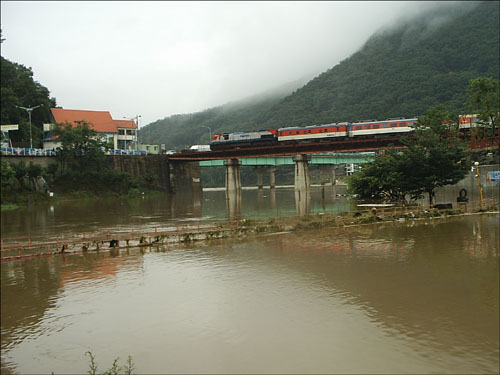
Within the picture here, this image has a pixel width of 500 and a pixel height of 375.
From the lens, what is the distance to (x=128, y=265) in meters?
24.8

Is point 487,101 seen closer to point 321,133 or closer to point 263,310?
point 321,133

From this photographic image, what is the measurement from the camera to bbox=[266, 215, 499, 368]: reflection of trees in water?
47.5ft

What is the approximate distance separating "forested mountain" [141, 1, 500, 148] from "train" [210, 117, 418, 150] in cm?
5159

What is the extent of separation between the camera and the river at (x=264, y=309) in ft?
42.3

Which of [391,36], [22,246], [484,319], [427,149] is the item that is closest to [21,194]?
[22,246]

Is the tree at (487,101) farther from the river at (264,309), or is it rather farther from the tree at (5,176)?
the tree at (5,176)

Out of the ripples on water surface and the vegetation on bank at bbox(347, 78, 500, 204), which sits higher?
the vegetation on bank at bbox(347, 78, 500, 204)

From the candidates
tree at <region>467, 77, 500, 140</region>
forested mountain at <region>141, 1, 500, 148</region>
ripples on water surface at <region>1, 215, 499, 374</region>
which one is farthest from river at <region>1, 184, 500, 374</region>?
forested mountain at <region>141, 1, 500, 148</region>

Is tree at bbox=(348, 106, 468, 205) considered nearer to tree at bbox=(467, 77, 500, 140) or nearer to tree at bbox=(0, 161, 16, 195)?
tree at bbox=(467, 77, 500, 140)

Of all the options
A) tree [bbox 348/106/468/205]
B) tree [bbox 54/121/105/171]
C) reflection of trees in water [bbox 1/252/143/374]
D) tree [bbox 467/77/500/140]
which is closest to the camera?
reflection of trees in water [bbox 1/252/143/374]

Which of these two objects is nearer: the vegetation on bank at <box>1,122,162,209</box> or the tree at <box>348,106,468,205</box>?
the tree at <box>348,106,468,205</box>

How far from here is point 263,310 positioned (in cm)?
1669

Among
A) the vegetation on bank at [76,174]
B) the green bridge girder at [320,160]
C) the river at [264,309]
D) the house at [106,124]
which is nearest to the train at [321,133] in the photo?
the vegetation on bank at [76,174]

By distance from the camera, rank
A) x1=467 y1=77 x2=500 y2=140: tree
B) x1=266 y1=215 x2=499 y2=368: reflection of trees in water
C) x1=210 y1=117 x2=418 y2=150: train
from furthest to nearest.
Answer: x1=210 y1=117 x2=418 y2=150: train < x1=467 y1=77 x2=500 y2=140: tree < x1=266 y1=215 x2=499 y2=368: reflection of trees in water
